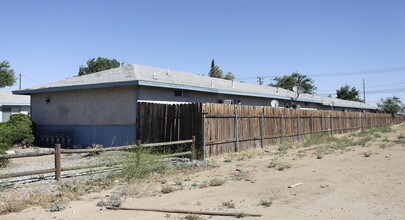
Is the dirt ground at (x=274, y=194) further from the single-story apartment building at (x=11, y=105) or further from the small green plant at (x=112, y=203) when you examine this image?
the single-story apartment building at (x=11, y=105)

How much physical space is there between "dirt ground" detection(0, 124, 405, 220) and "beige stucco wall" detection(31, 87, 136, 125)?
667cm

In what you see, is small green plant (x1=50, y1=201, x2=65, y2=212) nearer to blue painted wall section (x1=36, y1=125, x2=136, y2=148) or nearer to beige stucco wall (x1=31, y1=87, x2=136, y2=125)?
blue painted wall section (x1=36, y1=125, x2=136, y2=148)

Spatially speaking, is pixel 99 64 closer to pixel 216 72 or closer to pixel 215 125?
pixel 216 72

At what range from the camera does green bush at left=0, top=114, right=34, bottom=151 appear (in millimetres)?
19641

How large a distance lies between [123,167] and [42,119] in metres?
12.6

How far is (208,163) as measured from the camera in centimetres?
1413

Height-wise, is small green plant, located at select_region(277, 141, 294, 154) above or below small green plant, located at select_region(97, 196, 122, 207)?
above

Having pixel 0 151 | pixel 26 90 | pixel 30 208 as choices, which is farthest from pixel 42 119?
pixel 30 208

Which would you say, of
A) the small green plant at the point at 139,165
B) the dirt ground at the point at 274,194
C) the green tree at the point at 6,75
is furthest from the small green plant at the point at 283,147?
the green tree at the point at 6,75

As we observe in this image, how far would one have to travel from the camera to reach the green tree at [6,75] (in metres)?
47.7

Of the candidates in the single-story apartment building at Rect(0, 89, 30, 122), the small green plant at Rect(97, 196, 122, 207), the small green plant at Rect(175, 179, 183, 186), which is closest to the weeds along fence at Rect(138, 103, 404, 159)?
the small green plant at Rect(175, 179, 183, 186)

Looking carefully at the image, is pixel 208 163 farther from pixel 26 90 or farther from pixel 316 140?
pixel 26 90

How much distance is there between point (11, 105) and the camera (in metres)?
31.0

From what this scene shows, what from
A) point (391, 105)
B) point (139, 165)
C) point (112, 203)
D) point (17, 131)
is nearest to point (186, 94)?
point (17, 131)
